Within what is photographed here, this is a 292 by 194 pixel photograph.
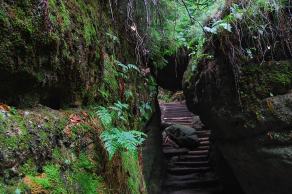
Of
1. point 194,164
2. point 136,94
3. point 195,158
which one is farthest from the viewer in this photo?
point 195,158

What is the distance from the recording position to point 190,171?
10969 mm

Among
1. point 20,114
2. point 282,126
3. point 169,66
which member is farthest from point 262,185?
point 20,114

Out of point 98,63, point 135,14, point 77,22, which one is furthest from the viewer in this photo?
point 135,14

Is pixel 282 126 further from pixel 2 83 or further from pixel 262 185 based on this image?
pixel 2 83

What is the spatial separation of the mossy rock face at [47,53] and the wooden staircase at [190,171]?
286 inches

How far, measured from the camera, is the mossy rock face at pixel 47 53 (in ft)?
6.88

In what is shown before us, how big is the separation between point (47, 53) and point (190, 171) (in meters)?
9.20

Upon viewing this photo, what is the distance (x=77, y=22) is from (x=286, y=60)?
447cm

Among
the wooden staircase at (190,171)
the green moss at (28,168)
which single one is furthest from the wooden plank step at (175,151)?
the green moss at (28,168)

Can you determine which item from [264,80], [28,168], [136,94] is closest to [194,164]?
[264,80]

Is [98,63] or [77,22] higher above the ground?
[77,22]

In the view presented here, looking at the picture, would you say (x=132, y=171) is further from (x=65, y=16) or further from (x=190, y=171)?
(x=190, y=171)

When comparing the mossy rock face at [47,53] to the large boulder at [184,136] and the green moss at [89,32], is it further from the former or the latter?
the large boulder at [184,136]

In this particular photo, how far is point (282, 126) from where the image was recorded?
19.1ft
